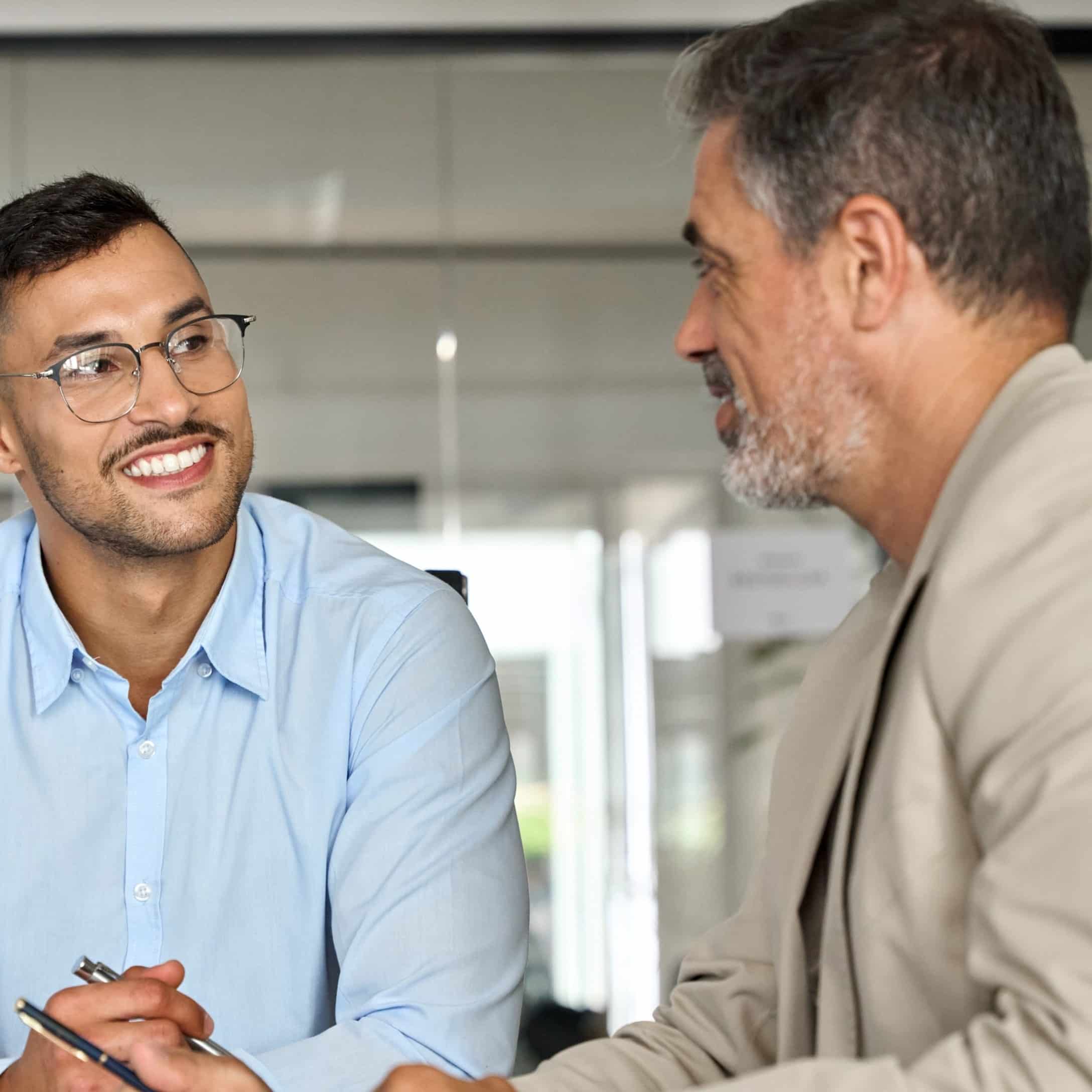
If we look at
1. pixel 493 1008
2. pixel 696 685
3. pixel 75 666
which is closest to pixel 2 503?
pixel 696 685

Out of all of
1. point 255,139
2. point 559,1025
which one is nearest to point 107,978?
point 559,1025

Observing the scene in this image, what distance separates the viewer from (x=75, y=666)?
179cm

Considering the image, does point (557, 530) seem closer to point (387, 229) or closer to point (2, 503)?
point (387, 229)

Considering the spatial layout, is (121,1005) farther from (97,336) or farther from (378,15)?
(378,15)

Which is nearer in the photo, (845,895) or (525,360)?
(845,895)

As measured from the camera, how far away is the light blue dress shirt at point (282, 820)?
159cm

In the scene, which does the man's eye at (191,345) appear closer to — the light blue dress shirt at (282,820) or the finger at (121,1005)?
the light blue dress shirt at (282,820)

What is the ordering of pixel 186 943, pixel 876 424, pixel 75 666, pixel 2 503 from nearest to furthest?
1. pixel 876 424
2. pixel 186 943
3. pixel 75 666
4. pixel 2 503

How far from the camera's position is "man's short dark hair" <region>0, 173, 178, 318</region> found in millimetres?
1824

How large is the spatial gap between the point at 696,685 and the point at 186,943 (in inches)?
91.2

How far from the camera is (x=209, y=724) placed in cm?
176

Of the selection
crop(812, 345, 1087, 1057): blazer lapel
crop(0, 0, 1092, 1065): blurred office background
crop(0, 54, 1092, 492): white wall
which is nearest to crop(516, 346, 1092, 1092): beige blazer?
crop(812, 345, 1087, 1057): blazer lapel

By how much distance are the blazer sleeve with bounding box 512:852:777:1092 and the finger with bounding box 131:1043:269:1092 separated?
240 mm

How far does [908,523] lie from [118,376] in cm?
101
